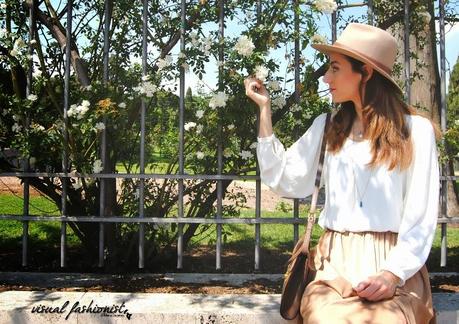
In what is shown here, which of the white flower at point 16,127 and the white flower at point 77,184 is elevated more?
the white flower at point 16,127

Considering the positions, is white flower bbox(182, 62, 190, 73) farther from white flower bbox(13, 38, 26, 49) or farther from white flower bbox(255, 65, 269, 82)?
white flower bbox(13, 38, 26, 49)

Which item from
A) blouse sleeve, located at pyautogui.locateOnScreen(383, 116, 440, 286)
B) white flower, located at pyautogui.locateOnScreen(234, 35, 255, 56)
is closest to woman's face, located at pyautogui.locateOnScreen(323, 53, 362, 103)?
blouse sleeve, located at pyautogui.locateOnScreen(383, 116, 440, 286)

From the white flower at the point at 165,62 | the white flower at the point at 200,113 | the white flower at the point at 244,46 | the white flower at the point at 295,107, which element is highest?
the white flower at the point at 244,46

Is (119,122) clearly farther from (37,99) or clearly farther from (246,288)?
(246,288)

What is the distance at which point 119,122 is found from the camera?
141 inches

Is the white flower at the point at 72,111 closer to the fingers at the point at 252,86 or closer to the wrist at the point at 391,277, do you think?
the fingers at the point at 252,86

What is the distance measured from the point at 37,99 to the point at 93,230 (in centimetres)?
101

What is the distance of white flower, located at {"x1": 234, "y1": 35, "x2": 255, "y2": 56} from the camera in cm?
317

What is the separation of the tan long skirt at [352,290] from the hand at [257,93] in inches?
28.0

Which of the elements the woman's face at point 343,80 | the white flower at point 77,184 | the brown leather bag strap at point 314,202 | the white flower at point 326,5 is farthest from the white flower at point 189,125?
the woman's face at point 343,80

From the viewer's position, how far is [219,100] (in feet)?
10.6

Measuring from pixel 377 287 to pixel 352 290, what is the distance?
0.44 ft

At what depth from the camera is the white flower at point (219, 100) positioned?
10.6 ft

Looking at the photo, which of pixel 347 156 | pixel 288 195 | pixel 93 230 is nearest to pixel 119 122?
pixel 93 230
